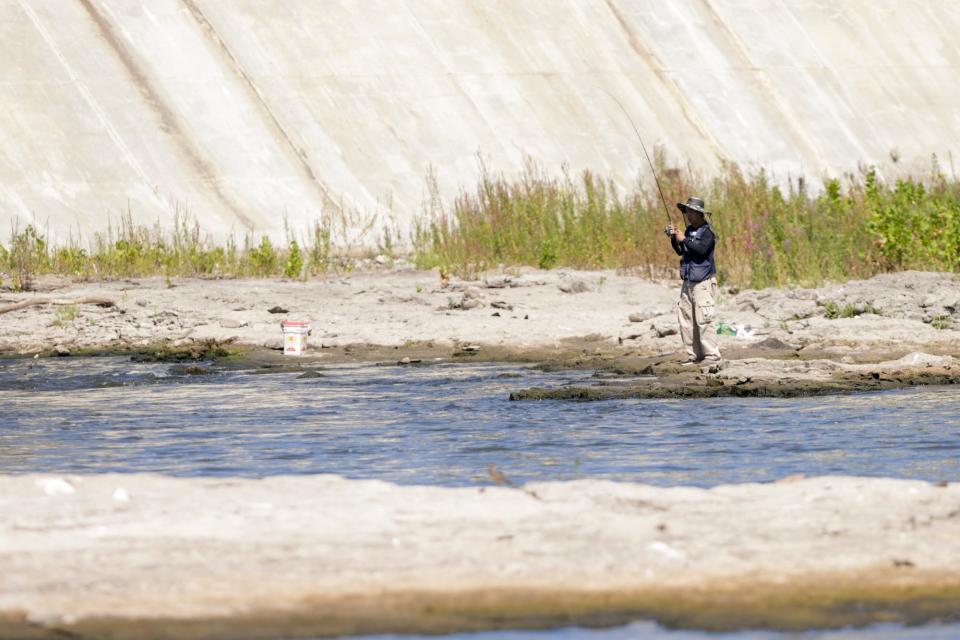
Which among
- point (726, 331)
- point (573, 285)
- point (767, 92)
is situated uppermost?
point (767, 92)

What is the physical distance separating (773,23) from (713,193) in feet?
41.6

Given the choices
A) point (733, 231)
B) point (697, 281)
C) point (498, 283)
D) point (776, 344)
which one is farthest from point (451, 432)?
point (733, 231)

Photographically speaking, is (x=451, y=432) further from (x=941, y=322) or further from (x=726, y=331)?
(x=941, y=322)

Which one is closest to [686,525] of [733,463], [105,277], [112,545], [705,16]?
[112,545]

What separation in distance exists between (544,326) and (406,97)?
12259 mm

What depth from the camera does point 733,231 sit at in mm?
21016

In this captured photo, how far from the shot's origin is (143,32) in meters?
27.6

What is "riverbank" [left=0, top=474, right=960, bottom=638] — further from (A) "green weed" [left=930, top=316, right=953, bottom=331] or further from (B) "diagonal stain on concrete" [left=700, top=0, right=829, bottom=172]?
(B) "diagonal stain on concrete" [left=700, top=0, right=829, bottom=172]

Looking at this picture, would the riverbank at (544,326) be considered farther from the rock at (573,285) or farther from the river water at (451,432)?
the river water at (451,432)

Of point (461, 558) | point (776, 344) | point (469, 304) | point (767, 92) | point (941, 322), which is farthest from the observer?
point (767, 92)

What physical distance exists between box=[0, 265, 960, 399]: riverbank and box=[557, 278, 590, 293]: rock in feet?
0.06

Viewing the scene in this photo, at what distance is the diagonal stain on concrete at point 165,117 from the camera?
25562mm

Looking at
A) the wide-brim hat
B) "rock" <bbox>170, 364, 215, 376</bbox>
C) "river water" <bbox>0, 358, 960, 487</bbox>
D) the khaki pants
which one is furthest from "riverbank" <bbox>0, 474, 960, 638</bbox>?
"rock" <bbox>170, 364, 215, 376</bbox>

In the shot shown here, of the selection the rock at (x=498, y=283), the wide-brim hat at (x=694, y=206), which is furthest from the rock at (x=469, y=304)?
the wide-brim hat at (x=694, y=206)
